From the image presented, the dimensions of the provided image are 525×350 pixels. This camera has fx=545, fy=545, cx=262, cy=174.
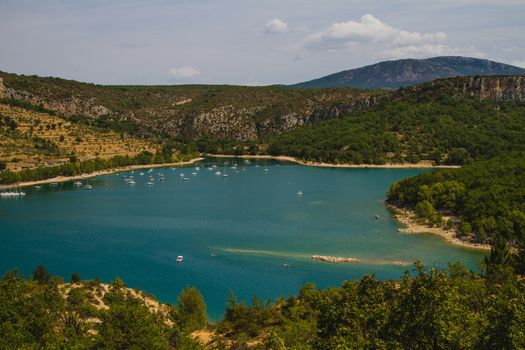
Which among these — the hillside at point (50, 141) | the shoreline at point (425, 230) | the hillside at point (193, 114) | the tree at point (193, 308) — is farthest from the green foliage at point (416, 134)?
the tree at point (193, 308)

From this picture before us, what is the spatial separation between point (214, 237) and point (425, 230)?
77.5ft

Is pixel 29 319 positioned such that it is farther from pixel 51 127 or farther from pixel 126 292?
pixel 51 127

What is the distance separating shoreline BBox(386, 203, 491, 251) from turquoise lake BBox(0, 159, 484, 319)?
1.24 m

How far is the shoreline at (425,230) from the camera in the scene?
54.6 m

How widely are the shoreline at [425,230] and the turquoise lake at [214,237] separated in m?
1.24

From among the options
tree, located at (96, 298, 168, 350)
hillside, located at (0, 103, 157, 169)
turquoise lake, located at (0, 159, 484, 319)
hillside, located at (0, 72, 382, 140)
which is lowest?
turquoise lake, located at (0, 159, 484, 319)

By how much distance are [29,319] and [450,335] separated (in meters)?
17.8

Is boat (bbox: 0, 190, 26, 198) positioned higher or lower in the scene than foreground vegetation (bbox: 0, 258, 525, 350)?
lower

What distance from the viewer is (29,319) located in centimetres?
2384

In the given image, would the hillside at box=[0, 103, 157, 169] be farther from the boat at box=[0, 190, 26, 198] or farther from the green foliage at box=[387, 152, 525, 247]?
the green foliage at box=[387, 152, 525, 247]

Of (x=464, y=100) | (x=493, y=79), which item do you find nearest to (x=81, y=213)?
(x=464, y=100)

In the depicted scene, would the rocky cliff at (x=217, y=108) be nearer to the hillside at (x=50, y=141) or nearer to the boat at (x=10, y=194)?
the hillside at (x=50, y=141)

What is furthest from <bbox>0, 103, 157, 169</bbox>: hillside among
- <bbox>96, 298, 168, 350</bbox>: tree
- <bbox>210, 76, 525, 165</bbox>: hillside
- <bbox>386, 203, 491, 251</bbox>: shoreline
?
<bbox>96, 298, 168, 350</bbox>: tree

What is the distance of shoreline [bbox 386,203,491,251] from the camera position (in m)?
54.6
